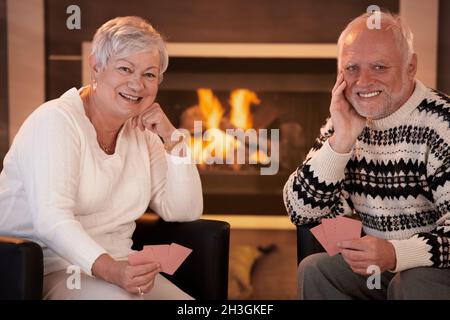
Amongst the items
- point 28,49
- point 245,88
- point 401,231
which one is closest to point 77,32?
point 28,49

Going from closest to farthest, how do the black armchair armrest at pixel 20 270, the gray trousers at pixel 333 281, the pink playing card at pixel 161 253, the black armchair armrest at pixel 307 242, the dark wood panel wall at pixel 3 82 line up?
the black armchair armrest at pixel 20 270, the pink playing card at pixel 161 253, the gray trousers at pixel 333 281, the black armchair armrest at pixel 307 242, the dark wood panel wall at pixel 3 82

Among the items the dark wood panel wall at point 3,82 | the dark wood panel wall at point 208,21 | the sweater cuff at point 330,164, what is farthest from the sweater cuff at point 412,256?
the dark wood panel wall at point 3,82

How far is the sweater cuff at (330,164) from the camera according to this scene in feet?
5.86

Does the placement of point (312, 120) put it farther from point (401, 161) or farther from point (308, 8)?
point (401, 161)

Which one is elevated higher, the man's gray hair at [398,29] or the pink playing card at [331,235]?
the man's gray hair at [398,29]

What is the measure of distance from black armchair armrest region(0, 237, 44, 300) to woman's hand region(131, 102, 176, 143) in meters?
0.53

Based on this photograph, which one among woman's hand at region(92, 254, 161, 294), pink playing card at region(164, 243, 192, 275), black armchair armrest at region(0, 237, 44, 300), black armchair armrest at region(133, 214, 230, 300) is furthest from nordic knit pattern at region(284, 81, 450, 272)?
black armchair armrest at region(0, 237, 44, 300)

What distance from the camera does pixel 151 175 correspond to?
6.66ft

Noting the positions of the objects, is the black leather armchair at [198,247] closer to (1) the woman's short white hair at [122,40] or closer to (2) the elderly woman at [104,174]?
(2) the elderly woman at [104,174]

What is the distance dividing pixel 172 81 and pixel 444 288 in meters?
2.16

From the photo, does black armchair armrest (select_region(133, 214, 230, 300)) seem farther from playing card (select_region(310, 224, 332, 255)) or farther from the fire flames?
the fire flames

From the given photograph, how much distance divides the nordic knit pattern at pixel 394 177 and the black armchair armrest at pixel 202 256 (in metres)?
0.23

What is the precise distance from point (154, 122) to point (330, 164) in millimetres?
514
